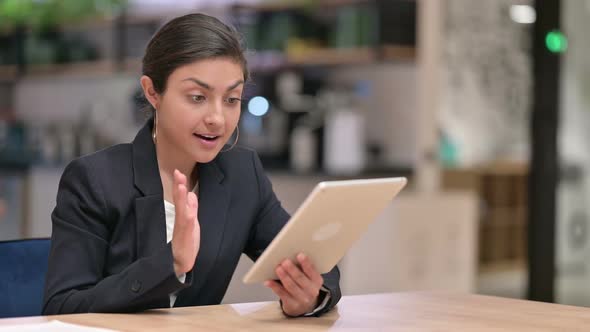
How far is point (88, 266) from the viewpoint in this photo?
1.57 m

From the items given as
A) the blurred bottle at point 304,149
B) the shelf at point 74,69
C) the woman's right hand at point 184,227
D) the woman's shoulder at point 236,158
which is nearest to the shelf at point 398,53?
the blurred bottle at point 304,149

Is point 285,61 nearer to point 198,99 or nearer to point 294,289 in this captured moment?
point 198,99

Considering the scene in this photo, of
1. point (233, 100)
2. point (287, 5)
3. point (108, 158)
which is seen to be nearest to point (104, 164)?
point (108, 158)

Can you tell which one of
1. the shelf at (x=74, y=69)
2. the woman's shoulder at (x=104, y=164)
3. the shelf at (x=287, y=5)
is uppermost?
the shelf at (x=287, y=5)

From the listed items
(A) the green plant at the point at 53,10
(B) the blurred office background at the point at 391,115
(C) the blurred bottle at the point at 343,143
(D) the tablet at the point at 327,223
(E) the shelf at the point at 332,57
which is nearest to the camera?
(D) the tablet at the point at 327,223

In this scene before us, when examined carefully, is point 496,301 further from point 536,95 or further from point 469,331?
point 536,95

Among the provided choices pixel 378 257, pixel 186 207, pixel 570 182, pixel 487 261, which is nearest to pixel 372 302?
pixel 186 207

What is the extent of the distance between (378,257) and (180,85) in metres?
3.02

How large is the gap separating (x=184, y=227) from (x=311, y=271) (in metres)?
0.22

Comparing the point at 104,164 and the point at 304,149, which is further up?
the point at 104,164

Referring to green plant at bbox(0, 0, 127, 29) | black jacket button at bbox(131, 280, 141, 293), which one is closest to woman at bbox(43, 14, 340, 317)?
black jacket button at bbox(131, 280, 141, 293)

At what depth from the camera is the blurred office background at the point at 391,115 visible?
4.66 metres

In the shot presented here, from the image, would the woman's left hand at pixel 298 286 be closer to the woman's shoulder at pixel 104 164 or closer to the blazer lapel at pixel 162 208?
the blazer lapel at pixel 162 208

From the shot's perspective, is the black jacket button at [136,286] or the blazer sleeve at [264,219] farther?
the blazer sleeve at [264,219]
